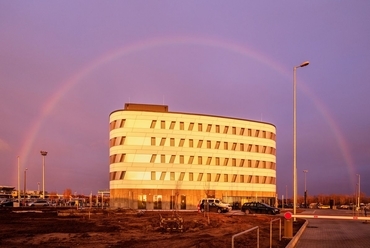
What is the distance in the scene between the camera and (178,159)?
79.6 meters

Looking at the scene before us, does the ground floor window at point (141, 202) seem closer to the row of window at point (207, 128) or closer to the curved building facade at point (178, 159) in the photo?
the curved building facade at point (178, 159)

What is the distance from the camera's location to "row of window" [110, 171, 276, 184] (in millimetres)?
76938

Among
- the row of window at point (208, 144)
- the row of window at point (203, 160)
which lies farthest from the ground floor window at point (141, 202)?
the row of window at point (208, 144)

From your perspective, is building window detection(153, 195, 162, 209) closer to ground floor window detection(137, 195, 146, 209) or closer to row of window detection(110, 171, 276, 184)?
ground floor window detection(137, 195, 146, 209)

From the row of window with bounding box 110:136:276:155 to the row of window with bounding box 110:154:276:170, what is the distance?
2007 millimetres

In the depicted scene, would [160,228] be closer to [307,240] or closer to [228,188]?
[307,240]

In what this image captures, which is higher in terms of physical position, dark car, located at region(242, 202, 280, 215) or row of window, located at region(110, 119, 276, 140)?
row of window, located at region(110, 119, 276, 140)

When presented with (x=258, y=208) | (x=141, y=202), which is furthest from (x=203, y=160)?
(x=258, y=208)

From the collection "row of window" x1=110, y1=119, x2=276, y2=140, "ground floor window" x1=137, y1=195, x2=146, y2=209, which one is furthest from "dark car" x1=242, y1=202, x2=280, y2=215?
"row of window" x1=110, y1=119, x2=276, y2=140

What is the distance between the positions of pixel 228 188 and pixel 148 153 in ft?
59.3

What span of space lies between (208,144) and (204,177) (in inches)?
240

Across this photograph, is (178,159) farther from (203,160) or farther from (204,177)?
(204,177)

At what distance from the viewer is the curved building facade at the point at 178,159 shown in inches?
2995

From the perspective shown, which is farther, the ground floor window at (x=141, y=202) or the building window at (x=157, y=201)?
the building window at (x=157, y=201)
